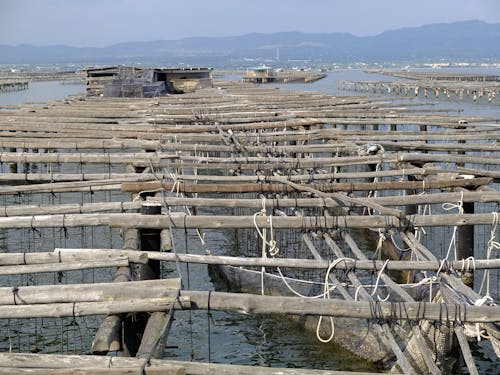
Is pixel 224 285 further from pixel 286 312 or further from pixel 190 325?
pixel 286 312

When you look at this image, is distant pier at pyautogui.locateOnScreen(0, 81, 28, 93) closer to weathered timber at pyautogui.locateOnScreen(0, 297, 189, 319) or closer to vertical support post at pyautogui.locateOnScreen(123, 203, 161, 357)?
vertical support post at pyautogui.locateOnScreen(123, 203, 161, 357)

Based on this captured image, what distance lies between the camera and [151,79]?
45844 mm

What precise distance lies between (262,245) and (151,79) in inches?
1405

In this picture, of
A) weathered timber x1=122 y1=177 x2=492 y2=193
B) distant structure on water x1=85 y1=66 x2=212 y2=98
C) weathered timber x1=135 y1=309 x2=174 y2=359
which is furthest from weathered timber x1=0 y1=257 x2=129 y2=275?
distant structure on water x1=85 y1=66 x2=212 y2=98

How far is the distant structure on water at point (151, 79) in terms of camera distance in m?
43.7

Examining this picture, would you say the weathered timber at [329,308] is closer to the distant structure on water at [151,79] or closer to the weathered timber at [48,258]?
the weathered timber at [48,258]

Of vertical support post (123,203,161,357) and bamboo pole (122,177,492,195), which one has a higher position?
bamboo pole (122,177,492,195)

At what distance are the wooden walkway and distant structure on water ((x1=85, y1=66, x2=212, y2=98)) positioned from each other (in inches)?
754

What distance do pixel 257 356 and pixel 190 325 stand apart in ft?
4.70

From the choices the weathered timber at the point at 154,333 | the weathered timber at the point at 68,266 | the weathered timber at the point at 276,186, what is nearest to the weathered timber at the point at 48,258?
the weathered timber at the point at 68,266

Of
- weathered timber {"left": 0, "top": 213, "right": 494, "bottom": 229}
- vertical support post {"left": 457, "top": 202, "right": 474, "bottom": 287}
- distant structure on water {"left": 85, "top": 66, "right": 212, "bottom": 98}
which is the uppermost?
distant structure on water {"left": 85, "top": 66, "right": 212, "bottom": 98}

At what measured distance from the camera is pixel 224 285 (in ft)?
48.2

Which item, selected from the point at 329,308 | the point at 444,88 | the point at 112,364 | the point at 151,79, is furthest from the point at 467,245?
the point at 444,88

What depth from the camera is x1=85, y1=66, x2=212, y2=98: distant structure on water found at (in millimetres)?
43656
